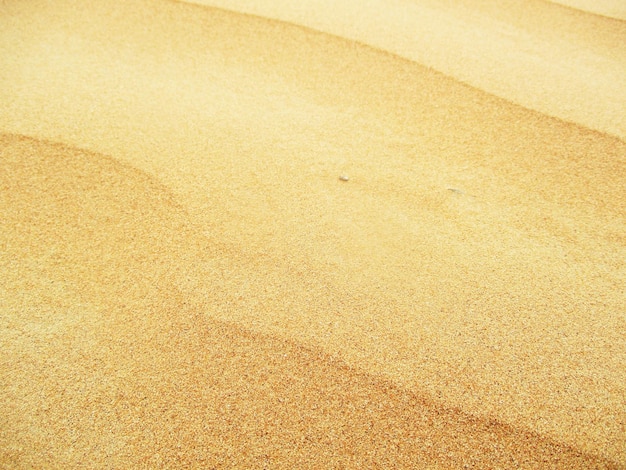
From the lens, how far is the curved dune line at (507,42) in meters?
1.92

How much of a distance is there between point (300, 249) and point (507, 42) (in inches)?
67.5

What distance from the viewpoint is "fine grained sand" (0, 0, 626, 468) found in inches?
38.9

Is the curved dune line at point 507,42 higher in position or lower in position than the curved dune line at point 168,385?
higher

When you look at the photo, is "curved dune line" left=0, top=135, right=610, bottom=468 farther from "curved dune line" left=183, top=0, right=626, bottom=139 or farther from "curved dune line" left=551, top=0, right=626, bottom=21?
"curved dune line" left=551, top=0, right=626, bottom=21

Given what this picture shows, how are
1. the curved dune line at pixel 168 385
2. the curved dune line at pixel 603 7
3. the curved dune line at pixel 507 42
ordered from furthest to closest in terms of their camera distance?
1. the curved dune line at pixel 603 7
2. the curved dune line at pixel 507 42
3. the curved dune line at pixel 168 385

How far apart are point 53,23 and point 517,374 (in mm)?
2428

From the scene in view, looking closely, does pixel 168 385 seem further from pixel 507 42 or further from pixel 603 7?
pixel 603 7

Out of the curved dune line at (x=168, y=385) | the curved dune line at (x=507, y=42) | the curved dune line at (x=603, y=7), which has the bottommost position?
the curved dune line at (x=168, y=385)

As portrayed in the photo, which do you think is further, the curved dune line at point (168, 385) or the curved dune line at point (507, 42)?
the curved dune line at point (507, 42)

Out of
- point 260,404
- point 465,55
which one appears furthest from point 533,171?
point 260,404

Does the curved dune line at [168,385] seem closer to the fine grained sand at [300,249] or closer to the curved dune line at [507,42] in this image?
the fine grained sand at [300,249]

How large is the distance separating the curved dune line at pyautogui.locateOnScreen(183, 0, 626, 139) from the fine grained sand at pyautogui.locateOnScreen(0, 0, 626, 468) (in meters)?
0.02

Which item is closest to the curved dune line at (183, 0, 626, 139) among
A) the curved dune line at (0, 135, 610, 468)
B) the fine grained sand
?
the fine grained sand

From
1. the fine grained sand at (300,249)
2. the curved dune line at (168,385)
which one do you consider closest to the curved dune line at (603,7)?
the fine grained sand at (300,249)
